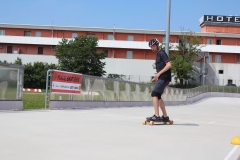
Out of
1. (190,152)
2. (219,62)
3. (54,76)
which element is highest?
(219,62)

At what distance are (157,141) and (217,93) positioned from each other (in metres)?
61.7

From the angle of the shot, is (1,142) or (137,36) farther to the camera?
(137,36)

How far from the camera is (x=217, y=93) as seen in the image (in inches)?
2611

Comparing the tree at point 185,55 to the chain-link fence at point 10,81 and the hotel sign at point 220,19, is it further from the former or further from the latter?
the chain-link fence at point 10,81

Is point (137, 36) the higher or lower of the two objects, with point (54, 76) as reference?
higher

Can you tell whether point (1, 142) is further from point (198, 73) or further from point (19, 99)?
point (198, 73)

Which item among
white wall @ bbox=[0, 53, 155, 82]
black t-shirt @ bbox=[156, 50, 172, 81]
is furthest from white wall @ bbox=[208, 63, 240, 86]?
A: black t-shirt @ bbox=[156, 50, 172, 81]

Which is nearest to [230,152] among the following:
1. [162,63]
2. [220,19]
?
[162,63]

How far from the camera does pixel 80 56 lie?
202 feet

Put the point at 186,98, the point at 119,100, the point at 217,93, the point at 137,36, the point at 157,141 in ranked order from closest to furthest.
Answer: the point at 157,141 < the point at 119,100 < the point at 186,98 < the point at 217,93 < the point at 137,36

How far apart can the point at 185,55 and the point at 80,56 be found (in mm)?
20604

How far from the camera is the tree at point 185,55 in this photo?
68.8 m

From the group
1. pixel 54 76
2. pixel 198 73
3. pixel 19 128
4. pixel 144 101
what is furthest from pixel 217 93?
pixel 19 128

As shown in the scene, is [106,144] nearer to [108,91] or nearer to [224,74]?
[108,91]
